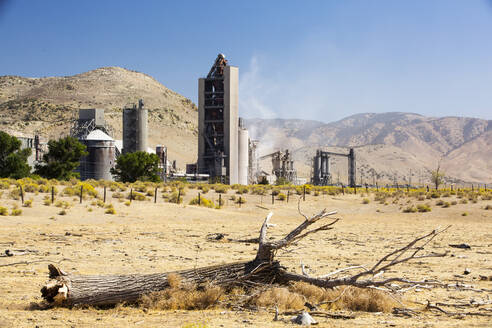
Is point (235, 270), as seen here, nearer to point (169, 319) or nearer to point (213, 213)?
point (169, 319)

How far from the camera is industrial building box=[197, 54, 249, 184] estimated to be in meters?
70.6

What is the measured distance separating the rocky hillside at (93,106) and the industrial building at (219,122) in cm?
6289

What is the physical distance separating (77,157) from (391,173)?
154 meters

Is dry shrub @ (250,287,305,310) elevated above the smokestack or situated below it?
below

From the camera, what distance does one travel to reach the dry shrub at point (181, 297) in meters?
9.08

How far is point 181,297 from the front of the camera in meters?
9.20

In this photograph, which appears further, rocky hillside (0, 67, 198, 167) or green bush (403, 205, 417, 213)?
rocky hillside (0, 67, 198, 167)

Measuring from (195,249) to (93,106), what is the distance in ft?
501

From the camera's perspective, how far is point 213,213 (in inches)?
1257

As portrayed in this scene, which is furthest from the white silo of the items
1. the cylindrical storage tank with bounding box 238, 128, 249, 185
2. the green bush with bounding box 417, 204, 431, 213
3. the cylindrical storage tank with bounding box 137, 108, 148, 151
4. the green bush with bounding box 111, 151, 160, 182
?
the green bush with bounding box 417, 204, 431, 213

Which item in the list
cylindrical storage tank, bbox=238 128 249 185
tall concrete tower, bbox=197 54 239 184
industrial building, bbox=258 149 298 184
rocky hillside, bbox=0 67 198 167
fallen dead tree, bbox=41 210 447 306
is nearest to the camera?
fallen dead tree, bbox=41 210 447 306

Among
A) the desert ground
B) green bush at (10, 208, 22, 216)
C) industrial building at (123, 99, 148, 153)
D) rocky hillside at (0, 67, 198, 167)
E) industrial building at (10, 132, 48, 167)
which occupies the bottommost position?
the desert ground

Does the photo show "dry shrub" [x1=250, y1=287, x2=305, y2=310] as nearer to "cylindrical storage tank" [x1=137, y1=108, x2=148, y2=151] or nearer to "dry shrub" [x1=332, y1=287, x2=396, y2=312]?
"dry shrub" [x1=332, y1=287, x2=396, y2=312]

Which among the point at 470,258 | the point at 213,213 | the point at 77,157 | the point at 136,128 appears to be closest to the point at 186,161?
the point at 136,128
